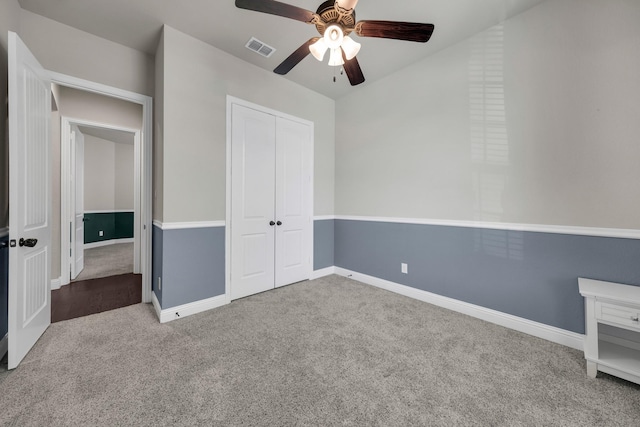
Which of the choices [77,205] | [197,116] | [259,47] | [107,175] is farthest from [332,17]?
[107,175]

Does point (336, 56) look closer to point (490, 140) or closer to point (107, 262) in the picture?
point (490, 140)

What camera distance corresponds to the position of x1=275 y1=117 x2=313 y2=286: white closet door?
3.41 meters

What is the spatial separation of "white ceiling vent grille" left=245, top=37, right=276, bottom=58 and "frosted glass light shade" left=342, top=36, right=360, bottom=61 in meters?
1.30

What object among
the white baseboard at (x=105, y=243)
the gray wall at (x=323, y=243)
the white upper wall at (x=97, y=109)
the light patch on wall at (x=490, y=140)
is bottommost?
the white baseboard at (x=105, y=243)

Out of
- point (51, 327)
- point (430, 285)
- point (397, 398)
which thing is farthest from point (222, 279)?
point (430, 285)

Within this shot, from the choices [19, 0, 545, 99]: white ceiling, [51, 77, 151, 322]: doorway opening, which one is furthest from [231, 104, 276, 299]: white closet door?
[51, 77, 151, 322]: doorway opening

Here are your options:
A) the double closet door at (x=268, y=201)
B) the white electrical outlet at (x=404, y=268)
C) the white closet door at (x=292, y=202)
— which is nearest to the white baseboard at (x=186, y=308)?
the double closet door at (x=268, y=201)

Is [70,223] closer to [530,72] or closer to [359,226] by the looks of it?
[359,226]

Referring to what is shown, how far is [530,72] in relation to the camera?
7.29 ft

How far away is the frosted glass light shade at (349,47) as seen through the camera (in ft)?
5.77

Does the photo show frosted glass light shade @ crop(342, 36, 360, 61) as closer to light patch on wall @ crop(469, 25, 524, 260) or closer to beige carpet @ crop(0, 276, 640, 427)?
light patch on wall @ crop(469, 25, 524, 260)

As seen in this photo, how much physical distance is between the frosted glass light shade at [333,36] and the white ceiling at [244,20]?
0.67 m

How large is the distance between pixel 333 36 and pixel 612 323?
264cm

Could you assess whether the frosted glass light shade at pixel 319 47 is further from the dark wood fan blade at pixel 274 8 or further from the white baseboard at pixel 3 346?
the white baseboard at pixel 3 346
